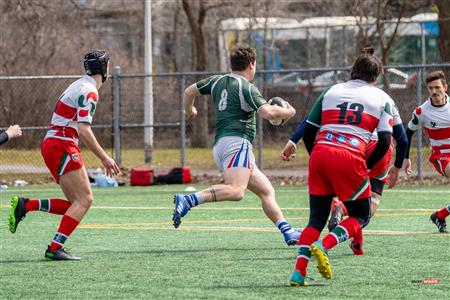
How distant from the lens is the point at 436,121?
1375 cm

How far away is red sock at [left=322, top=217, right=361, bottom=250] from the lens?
29.5ft

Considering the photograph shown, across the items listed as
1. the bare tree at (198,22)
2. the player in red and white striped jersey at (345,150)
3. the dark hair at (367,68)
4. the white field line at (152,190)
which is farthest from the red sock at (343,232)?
the bare tree at (198,22)

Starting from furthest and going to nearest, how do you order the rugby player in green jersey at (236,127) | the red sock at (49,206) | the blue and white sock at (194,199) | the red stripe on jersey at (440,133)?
the red stripe on jersey at (440,133), the red sock at (49,206), the rugby player in green jersey at (236,127), the blue and white sock at (194,199)

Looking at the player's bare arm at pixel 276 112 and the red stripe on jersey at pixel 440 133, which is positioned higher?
the player's bare arm at pixel 276 112

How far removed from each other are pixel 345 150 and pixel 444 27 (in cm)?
1775

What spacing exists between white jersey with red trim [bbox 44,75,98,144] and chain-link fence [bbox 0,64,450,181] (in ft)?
38.2

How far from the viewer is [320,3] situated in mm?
37875

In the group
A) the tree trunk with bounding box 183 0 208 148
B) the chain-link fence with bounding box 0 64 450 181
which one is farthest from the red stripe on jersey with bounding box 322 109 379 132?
the tree trunk with bounding box 183 0 208 148

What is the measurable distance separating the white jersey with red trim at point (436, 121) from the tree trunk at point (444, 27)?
40.4ft

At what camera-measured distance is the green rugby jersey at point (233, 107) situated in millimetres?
11406

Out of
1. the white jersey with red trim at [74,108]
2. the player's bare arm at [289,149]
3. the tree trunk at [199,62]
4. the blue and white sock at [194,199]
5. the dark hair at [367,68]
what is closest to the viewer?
the dark hair at [367,68]

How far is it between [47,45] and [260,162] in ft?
39.1

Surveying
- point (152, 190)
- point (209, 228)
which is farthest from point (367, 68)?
point (152, 190)

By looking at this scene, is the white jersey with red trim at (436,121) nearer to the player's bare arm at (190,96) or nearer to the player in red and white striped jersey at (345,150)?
the player's bare arm at (190,96)
